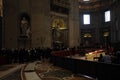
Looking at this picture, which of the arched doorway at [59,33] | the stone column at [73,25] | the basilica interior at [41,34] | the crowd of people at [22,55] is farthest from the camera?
the stone column at [73,25]

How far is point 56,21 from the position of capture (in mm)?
Answer: 36500

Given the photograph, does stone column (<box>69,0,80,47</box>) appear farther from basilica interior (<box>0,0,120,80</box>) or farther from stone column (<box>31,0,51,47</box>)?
stone column (<box>31,0,51,47</box>)

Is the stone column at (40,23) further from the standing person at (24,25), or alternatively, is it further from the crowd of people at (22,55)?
the crowd of people at (22,55)

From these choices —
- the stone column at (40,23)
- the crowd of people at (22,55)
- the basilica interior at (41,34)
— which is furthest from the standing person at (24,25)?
the crowd of people at (22,55)

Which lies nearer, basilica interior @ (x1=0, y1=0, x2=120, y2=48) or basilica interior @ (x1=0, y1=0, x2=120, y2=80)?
basilica interior @ (x1=0, y1=0, x2=120, y2=80)

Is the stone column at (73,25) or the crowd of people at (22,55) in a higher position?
the stone column at (73,25)

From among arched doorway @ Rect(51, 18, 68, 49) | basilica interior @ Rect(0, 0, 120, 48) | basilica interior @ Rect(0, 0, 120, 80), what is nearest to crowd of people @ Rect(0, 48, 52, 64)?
basilica interior @ Rect(0, 0, 120, 80)

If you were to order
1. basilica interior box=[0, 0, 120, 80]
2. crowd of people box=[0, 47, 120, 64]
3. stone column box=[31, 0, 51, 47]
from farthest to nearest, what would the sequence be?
1. stone column box=[31, 0, 51, 47]
2. crowd of people box=[0, 47, 120, 64]
3. basilica interior box=[0, 0, 120, 80]

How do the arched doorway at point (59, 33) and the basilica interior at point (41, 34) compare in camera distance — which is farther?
the arched doorway at point (59, 33)

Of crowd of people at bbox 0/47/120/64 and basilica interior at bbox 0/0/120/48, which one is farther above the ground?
basilica interior at bbox 0/0/120/48

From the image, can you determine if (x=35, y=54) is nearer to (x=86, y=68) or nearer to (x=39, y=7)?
(x=39, y=7)

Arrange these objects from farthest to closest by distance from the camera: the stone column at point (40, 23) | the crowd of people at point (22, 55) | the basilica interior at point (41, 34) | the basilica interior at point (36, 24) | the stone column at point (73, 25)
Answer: the stone column at point (73, 25)
the stone column at point (40, 23)
the basilica interior at point (36, 24)
the crowd of people at point (22, 55)
the basilica interior at point (41, 34)

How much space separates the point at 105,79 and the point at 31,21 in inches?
837

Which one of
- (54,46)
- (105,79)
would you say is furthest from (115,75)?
(54,46)
